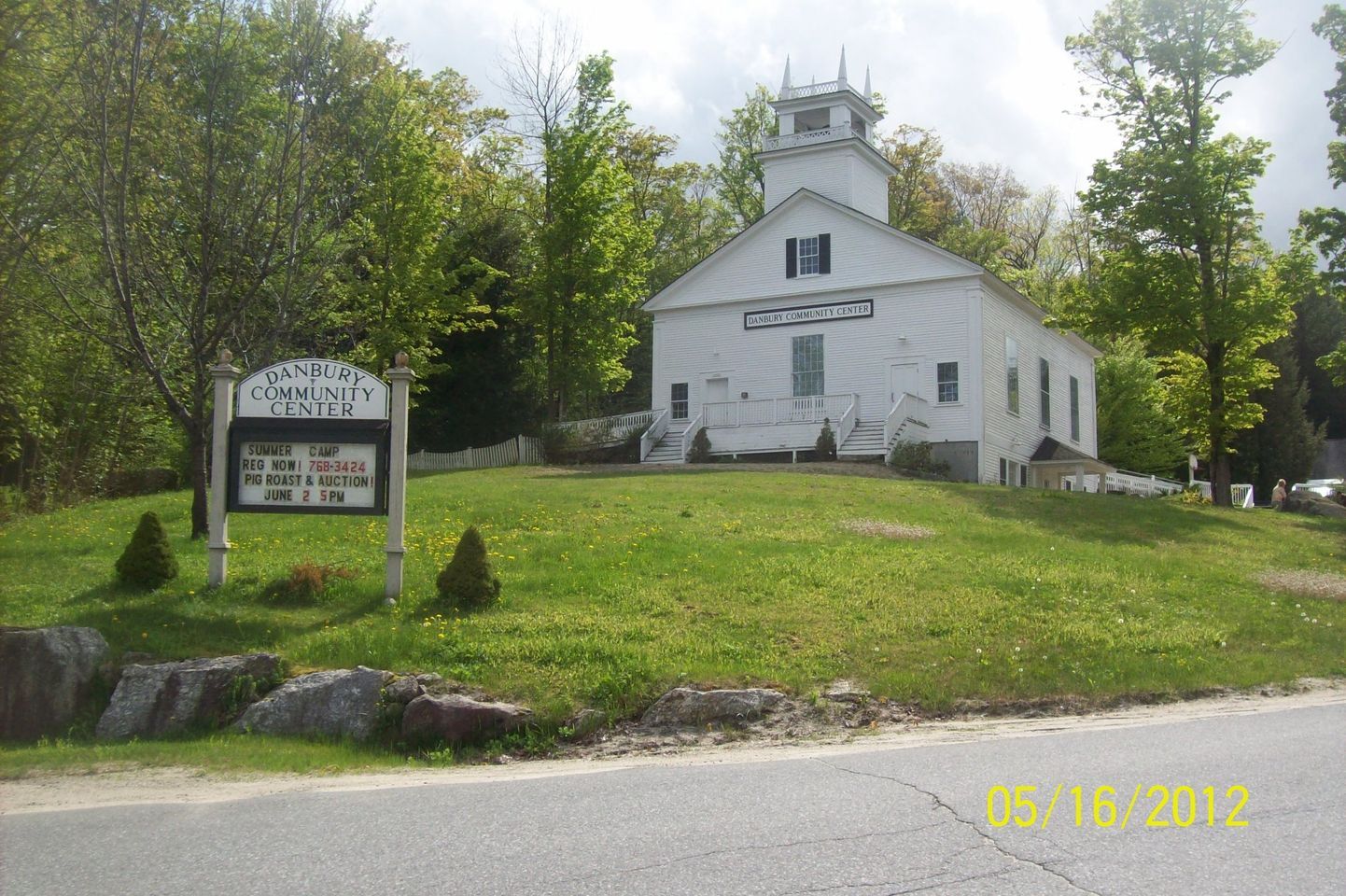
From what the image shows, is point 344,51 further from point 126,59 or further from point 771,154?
point 771,154

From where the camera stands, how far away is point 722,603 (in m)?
13.6

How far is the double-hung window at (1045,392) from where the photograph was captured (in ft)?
126

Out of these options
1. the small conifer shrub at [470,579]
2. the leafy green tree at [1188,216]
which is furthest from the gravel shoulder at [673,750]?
the leafy green tree at [1188,216]

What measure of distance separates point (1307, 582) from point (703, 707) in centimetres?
1175

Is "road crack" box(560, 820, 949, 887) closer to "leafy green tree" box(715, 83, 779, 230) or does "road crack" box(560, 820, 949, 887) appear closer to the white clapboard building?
the white clapboard building

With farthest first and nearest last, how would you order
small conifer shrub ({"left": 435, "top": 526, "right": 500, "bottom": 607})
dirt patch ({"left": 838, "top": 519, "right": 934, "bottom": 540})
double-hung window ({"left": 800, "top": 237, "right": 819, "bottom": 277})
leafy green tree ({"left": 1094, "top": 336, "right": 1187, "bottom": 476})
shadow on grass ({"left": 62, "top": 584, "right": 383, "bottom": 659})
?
leafy green tree ({"left": 1094, "top": 336, "right": 1187, "bottom": 476}), double-hung window ({"left": 800, "top": 237, "right": 819, "bottom": 277}), dirt patch ({"left": 838, "top": 519, "right": 934, "bottom": 540}), small conifer shrub ({"left": 435, "top": 526, "right": 500, "bottom": 607}), shadow on grass ({"left": 62, "top": 584, "right": 383, "bottom": 659})

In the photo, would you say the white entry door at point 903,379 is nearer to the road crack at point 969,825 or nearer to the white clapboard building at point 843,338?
the white clapboard building at point 843,338

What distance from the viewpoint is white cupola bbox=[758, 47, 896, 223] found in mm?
37406

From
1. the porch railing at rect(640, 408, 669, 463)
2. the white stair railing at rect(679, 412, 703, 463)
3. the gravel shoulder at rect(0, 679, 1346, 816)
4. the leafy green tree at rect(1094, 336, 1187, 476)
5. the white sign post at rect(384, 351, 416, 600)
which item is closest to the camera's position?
the gravel shoulder at rect(0, 679, 1346, 816)

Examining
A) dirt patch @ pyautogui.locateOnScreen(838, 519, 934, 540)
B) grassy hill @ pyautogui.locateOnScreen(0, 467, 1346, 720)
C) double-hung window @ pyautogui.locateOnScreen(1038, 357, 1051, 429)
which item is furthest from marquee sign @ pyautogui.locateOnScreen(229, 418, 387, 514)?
double-hung window @ pyautogui.locateOnScreen(1038, 357, 1051, 429)

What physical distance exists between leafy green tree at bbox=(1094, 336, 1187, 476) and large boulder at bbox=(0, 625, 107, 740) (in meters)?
44.8

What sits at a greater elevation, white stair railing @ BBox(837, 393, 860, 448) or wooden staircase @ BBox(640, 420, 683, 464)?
white stair railing @ BBox(837, 393, 860, 448)

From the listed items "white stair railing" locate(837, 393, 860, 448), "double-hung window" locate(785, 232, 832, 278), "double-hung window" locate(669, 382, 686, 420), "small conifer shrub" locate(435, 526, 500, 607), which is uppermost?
"double-hung window" locate(785, 232, 832, 278)

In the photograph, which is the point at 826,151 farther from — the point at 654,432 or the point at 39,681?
the point at 39,681
